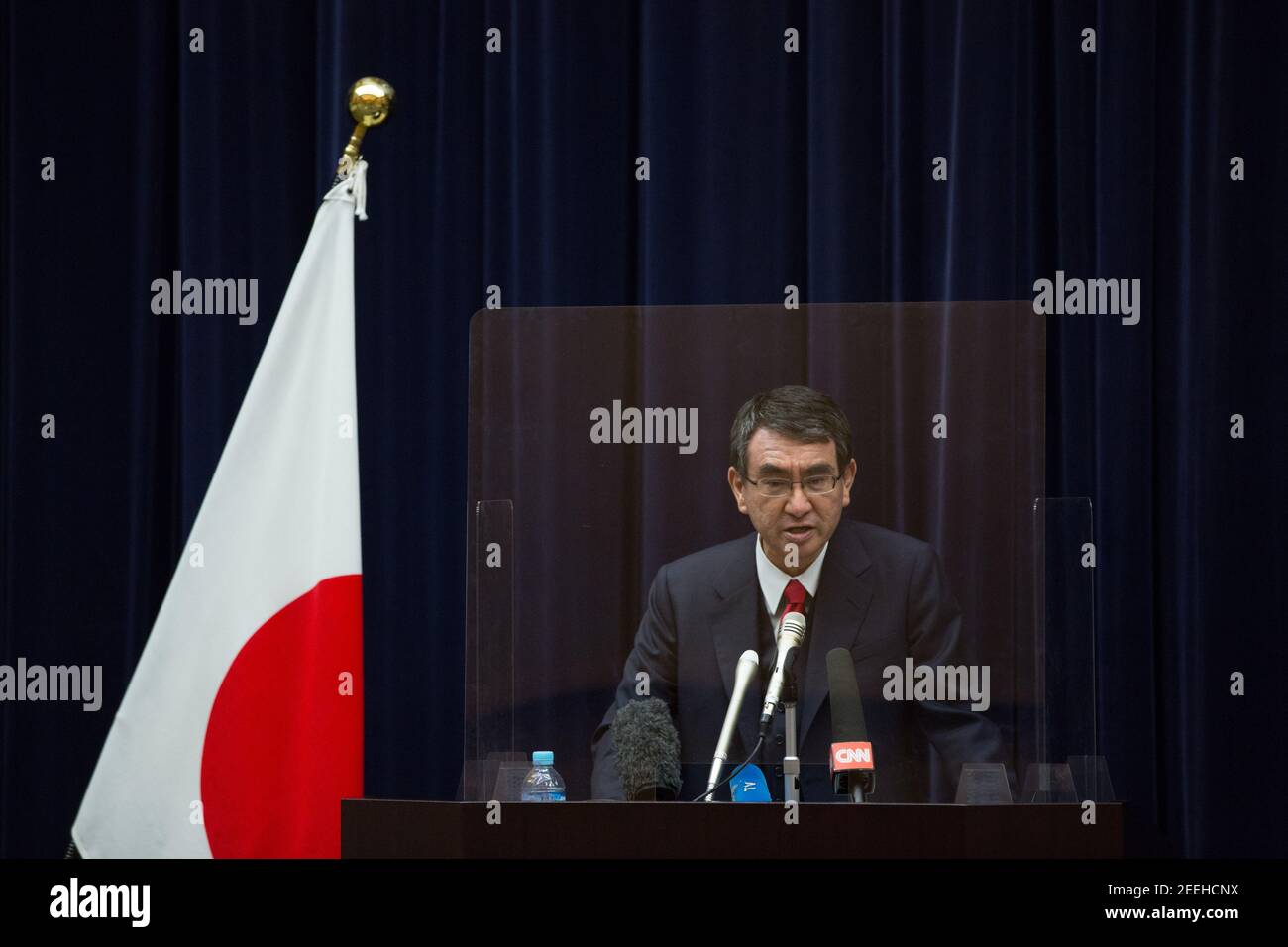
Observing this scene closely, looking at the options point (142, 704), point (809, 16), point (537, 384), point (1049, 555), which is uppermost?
point (809, 16)

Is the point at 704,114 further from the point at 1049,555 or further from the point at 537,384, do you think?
the point at 1049,555

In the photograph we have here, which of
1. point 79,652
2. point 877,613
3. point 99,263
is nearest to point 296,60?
point 99,263

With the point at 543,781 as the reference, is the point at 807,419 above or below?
above

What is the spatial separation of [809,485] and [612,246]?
1.77 m

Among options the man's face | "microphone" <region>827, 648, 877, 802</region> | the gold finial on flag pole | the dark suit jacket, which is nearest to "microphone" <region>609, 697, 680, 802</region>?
the dark suit jacket

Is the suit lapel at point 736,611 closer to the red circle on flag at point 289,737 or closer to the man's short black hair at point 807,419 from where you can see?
the man's short black hair at point 807,419

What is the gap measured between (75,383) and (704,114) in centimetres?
202

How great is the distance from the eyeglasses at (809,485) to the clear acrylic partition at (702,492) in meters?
0.05

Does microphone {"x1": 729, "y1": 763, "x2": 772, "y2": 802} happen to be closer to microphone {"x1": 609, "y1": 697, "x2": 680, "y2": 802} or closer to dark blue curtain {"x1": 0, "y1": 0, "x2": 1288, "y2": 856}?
microphone {"x1": 609, "y1": 697, "x2": 680, "y2": 802}

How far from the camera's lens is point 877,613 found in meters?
2.75

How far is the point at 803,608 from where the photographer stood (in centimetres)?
272

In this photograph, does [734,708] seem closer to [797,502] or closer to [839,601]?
[839,601]

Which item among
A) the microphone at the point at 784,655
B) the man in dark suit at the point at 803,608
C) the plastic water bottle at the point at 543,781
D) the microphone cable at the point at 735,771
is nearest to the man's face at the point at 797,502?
the man in dark suit at the point at 803,608

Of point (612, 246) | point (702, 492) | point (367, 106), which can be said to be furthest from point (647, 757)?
point (612, 246)
